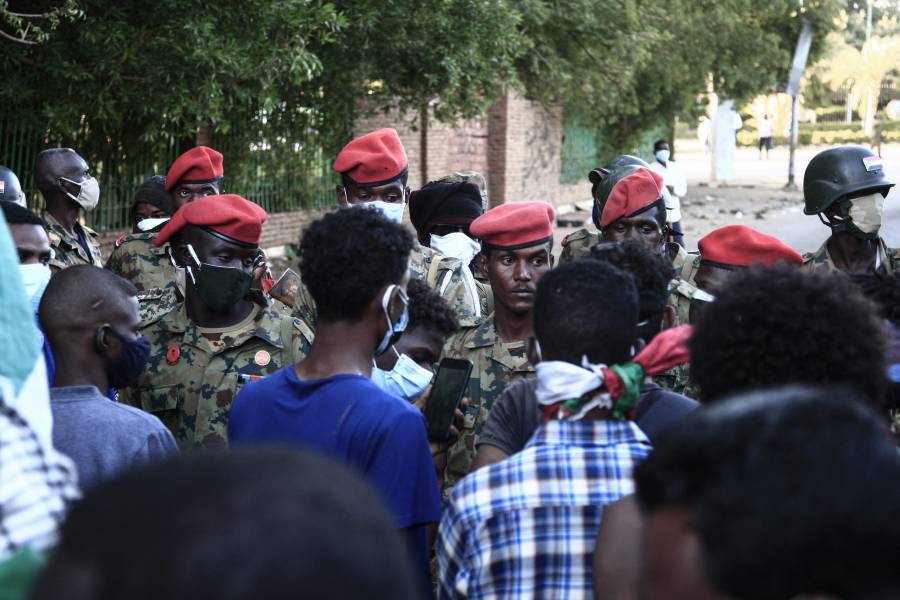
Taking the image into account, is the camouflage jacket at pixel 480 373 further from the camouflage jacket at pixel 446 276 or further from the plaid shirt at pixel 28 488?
the plaid shirt at pixel 28 488

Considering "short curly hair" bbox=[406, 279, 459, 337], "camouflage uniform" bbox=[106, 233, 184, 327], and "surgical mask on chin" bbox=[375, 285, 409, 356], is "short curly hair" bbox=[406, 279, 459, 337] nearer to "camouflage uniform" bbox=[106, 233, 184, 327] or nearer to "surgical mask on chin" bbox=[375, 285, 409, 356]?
"surgical mask on chin" bbox=[375, 285, 409, 356]

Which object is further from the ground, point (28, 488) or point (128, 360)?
point (28, 488)

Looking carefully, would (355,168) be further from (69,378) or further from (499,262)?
(69,378)

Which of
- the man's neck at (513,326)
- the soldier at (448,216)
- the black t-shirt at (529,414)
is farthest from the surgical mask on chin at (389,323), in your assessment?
the soldier at (448,216)

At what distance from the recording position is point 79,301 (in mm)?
2922

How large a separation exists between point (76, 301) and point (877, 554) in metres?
2.38

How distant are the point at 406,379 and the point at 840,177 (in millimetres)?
2911

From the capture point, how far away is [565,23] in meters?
14.9

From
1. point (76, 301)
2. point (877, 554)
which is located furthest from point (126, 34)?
point (877, 554)

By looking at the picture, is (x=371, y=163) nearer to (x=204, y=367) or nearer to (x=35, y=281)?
(x=204, y=367)

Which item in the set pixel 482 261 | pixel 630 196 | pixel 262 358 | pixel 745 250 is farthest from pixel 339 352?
pixel 630 196

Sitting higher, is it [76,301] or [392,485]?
[76,301]

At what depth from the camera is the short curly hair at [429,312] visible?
152 inches

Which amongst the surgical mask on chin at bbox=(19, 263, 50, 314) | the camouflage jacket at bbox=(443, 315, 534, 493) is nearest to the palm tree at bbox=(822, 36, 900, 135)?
the camouflage jacket at bbox=(443, 315, 534, 493)
